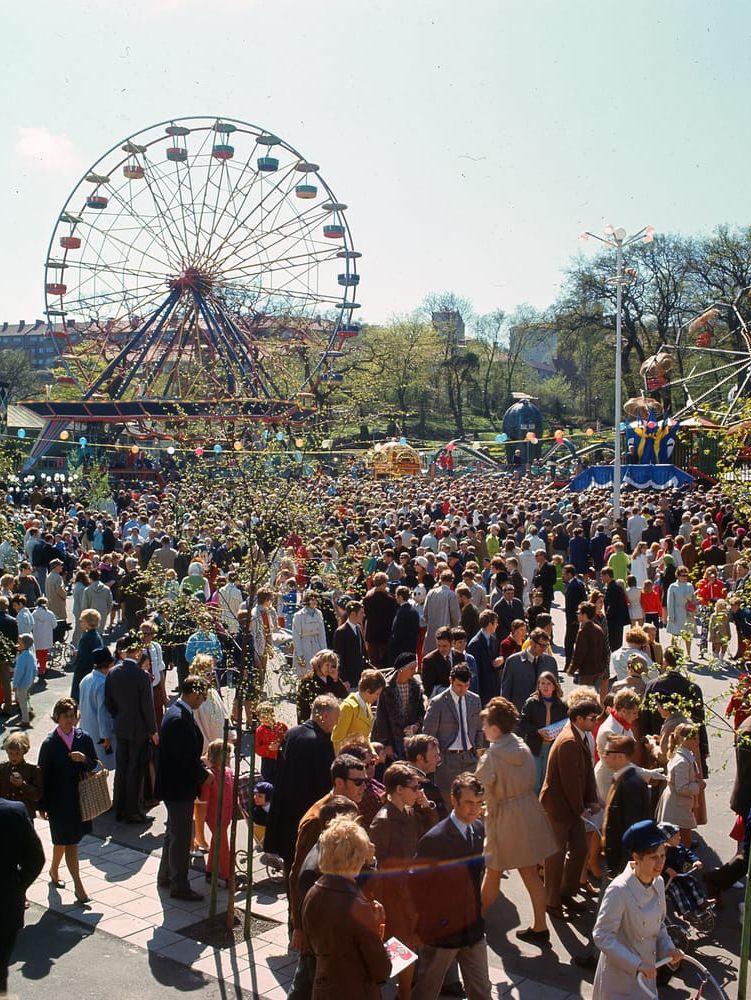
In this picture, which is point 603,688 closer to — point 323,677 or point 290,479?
point 323,677

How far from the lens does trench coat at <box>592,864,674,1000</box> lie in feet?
15.6

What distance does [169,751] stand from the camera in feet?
25.6

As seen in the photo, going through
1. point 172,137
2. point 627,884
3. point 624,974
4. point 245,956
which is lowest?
point 245,956

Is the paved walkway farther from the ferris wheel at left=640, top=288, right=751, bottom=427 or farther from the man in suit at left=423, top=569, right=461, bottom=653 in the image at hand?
the ferris wheel at left=640, top=288, right=751, bottom=427

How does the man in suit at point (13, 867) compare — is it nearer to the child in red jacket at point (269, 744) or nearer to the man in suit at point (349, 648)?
the child in red jacket at point (269, 744)

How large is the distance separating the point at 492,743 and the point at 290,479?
276 cm

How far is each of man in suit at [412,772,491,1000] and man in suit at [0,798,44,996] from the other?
6.83 feet

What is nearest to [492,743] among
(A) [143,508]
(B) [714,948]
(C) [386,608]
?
(B) [714,948]

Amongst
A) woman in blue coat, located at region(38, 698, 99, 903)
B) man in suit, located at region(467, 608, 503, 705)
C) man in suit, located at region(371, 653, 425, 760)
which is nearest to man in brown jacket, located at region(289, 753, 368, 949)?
woman in blue coat, located at region(38, 698, 99, 903)

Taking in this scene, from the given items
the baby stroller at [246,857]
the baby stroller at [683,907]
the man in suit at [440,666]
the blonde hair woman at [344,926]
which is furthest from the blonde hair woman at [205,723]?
the blonde hair woman at [344,926]

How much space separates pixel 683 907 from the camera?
6285mm

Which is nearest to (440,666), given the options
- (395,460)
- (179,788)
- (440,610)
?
(179,788)

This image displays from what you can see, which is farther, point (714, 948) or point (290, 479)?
point (290, 479)

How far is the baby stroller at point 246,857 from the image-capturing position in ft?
26.6
